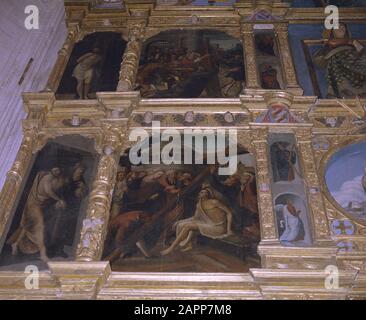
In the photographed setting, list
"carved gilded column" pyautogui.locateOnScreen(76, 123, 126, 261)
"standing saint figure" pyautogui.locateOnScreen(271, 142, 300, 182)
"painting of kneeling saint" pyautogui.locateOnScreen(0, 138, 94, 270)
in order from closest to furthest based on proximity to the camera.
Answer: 1. "carved gilded column" pyautogui.locateOnScreen(76, 123, 126, 261)
2. "painting of kneeling saint" pyautogui.locateOnScreen(0, 138, 94, 270)
3. "standing saint figure" pyautogui.locateOnScreen(271, 142, 300, 182)

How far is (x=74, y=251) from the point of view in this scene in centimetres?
817

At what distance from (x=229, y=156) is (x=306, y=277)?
2520 millimetres

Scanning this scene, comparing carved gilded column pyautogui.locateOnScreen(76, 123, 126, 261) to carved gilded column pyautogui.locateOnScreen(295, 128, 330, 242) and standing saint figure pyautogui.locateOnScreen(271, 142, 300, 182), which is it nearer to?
standing saint figure pyautogui.locateOnScreen(271, 142, 300, 182)

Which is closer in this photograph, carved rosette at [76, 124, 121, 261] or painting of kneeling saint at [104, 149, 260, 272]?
painting of kneeling saint at [104, 149, 260, 272]

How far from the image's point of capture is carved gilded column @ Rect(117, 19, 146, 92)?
10.8 m

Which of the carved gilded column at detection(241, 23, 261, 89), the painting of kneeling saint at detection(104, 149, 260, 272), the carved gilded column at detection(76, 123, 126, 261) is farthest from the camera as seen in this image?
the carved gilded column at detection(241, 23, 261, 89)

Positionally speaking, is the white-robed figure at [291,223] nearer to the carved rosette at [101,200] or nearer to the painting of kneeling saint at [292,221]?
the painting of kneeling saint at [292,221]

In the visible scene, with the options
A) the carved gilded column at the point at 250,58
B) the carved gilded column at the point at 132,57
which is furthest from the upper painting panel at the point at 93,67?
the carved gilded column at the point at 250,58

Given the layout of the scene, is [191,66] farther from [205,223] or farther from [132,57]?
[205,223]

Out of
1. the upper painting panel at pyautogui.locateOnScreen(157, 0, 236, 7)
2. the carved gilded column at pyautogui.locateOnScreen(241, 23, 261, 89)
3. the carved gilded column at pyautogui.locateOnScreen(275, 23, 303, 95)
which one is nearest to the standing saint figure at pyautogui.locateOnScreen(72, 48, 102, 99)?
the upper painting panel at pyautogui.locateOnScreen(157, 0, 236, 7)

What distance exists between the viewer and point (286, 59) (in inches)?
445

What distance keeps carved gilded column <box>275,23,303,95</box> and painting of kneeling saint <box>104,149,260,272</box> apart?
1.70m

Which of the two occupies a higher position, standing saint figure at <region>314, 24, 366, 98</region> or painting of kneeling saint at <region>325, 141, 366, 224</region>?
standing saint figure at <region>314, 24, 366, 98</region>
